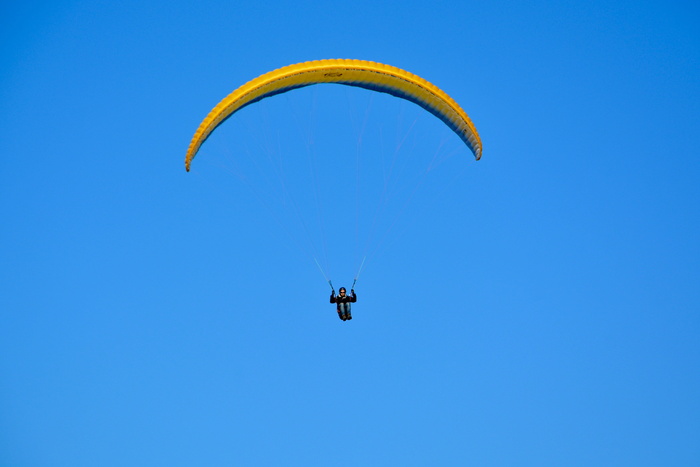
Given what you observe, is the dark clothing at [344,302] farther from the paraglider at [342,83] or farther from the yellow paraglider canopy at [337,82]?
the yellow paraglider canopy at [337,82]

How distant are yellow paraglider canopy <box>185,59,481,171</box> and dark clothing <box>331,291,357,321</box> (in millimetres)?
5671

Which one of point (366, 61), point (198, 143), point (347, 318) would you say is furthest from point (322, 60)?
point (347, 318)

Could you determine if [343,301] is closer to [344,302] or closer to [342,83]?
[344,302]

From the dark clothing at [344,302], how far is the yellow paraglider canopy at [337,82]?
567cm

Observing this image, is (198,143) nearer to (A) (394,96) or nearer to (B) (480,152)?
(A) (394,96)

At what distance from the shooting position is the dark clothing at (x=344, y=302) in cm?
3253

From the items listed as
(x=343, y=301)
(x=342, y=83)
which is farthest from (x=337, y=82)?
(x=343, y=301)

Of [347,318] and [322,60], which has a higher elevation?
[322,60]

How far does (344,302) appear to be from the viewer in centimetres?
3253

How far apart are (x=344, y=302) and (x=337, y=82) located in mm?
6321

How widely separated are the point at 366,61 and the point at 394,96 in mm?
1933

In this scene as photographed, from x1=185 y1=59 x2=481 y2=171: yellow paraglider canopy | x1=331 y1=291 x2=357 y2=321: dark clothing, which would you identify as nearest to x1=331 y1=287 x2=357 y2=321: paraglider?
x1=331 y1=291 x2=357 y2=321: dark clothing

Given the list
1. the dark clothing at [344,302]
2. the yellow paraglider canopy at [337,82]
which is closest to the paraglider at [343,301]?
the dark clothing at [344,302]

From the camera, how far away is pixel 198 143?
3188 cm
